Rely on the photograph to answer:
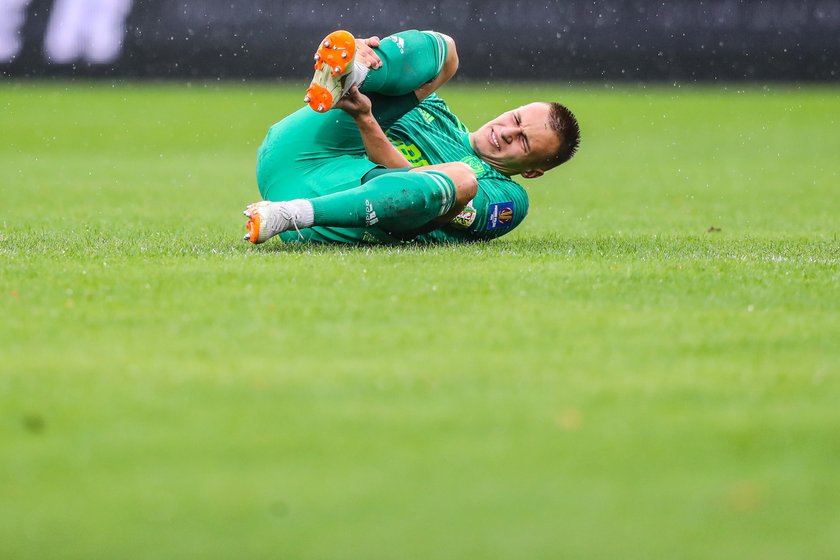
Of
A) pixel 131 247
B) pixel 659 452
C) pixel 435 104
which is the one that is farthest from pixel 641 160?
pixel 659 452

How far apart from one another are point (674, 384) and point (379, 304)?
1.33 meters

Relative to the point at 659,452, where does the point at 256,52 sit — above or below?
below

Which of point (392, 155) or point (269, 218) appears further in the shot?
point (392, 155)

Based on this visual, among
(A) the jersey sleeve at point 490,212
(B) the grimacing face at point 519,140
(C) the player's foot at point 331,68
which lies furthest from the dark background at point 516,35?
(C) the player's foot at point 331,68

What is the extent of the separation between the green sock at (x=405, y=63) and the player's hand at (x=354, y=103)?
10 centimetres

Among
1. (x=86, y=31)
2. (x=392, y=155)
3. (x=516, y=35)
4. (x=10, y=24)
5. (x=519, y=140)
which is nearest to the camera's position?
(x=392, y=155)

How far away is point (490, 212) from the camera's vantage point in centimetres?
607

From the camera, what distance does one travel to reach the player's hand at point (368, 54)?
18.1ft

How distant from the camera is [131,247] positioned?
600 cm

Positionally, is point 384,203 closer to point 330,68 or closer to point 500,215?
point 330,68

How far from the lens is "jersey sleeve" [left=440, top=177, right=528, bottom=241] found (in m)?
6.03

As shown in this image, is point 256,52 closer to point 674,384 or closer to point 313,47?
point 313,47

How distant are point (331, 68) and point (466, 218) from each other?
1149mm

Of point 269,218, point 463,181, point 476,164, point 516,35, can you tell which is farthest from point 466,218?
point 516,35
